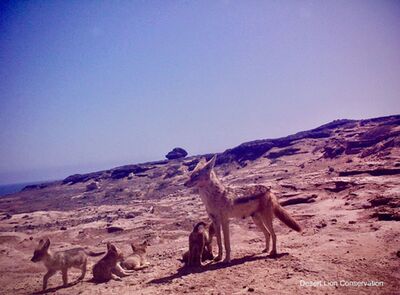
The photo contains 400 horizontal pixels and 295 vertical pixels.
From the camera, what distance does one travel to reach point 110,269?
935 centimetres

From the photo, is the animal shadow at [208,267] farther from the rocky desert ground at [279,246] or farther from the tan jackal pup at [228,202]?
the tan jackal pup at [228,202]

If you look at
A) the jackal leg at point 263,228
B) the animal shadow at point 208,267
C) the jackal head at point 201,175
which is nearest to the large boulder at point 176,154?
the jackal leg at point 263,228

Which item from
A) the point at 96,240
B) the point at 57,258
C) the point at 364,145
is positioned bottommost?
the point at 96,240

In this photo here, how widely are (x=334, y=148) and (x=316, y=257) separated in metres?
31.0

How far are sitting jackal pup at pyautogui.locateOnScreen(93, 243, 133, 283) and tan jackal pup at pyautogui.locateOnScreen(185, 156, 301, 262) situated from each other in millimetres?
2910

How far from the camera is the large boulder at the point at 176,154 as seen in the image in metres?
76.4

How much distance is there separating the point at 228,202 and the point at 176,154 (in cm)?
6751

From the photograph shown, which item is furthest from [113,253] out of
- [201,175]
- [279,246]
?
[279,246]

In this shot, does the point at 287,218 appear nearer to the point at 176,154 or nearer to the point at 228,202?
the point at 228,202

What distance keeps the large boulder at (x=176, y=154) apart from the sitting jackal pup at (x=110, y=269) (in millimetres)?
66374

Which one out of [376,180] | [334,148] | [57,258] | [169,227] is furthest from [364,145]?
[57,258]

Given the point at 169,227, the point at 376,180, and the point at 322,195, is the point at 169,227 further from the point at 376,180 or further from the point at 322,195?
the point at 376,180

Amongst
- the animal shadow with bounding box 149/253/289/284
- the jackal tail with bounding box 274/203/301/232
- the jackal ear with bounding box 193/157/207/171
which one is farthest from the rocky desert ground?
the jackal ear with bounding box 193/157/207/171

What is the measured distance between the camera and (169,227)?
17844 millimetres
